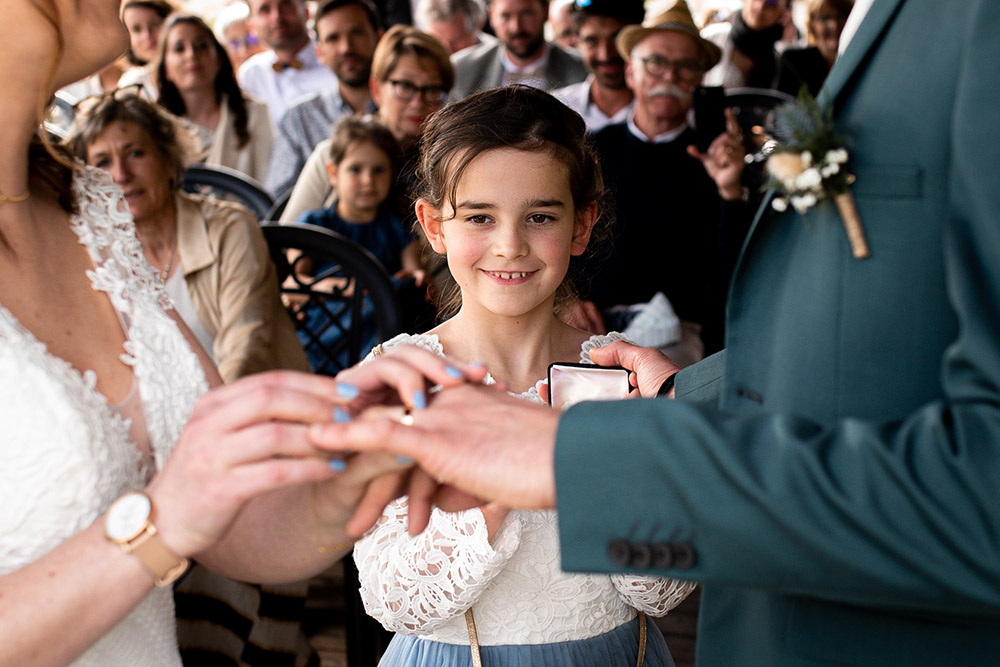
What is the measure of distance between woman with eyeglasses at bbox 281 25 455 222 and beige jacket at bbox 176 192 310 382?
3.56ft

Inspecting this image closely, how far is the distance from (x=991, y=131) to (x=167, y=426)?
1.15 meters

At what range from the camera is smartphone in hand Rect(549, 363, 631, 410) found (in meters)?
1.51

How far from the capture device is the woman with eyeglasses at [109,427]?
0.98 metres

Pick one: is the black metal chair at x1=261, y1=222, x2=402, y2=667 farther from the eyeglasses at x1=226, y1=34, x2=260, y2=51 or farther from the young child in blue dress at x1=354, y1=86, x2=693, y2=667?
the eyeglasses at x1=226, y1=34, x2=260, y2=51

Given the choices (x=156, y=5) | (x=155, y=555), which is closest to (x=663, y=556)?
(x=155, y=555)

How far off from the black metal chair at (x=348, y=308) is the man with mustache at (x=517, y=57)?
2428mm

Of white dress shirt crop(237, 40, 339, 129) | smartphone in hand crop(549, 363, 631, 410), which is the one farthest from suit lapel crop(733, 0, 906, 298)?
white dress shirt crop(237, 40, 339, 129)

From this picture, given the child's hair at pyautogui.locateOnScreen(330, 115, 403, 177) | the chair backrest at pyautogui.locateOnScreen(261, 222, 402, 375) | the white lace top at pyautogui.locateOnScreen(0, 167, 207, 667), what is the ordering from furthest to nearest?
the child's hair at pyautogui.locateOnScreen(330, 115, 403, 177) < the chair backrest at pyautogui.locateOnScreen(261, 222, 402, 375) < the white lace top at pyautogui.locateOnScreen(0, 167, 207, 667)

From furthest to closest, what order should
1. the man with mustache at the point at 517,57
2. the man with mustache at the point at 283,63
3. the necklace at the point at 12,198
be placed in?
the man with mustache at the point at 283,63
the man with mustache at the point at 517,57
the necklace at the point at 12,198

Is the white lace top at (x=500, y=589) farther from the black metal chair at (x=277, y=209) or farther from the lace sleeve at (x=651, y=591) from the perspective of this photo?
the black metal chair at (x=277, y=209)

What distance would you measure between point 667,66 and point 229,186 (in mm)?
1883

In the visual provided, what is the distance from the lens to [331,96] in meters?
4.81

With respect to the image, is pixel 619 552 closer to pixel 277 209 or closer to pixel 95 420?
pixel 95 420

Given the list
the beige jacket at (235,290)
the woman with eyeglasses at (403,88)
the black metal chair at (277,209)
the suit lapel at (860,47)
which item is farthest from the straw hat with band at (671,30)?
the suit lapel at (860,47)
